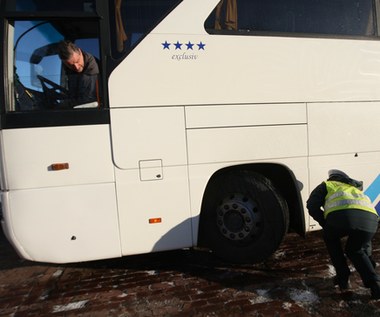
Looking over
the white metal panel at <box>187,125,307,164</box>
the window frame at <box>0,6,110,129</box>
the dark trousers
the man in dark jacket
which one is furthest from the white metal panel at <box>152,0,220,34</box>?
the dark trousers

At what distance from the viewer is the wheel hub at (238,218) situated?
3715 mm

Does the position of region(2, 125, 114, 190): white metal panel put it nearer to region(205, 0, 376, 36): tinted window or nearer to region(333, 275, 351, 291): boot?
region(205, 0, 376, 36): tinted window

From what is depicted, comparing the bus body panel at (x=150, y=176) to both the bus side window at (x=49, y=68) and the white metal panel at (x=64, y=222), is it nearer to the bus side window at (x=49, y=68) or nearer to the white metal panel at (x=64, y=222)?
the white metal panel at (x=64, y=222)

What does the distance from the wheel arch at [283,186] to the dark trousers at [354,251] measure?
56cm

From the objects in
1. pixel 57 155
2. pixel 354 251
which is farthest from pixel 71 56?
pixel 354 251

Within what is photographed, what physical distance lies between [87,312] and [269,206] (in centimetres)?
221

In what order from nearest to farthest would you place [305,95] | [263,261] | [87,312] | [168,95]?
[87,312], [168,95], [305,95], [263,261]

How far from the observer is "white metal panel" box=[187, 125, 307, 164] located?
347 cm

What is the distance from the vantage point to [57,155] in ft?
10.5

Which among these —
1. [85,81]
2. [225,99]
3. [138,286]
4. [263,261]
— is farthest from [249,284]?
[85,81]

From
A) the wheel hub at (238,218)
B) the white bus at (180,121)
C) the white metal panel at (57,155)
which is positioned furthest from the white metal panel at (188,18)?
the wheel hub at (238,218)

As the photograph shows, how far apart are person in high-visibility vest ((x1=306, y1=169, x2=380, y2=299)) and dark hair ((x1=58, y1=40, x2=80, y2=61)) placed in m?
2.82

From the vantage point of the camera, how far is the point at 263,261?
3.95 metres

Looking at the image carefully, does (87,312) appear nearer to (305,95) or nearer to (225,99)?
(225,99)
